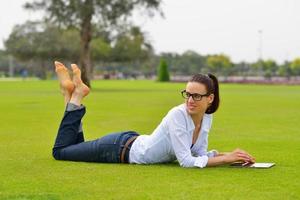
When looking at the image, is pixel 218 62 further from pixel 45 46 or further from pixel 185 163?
pixel 185 163

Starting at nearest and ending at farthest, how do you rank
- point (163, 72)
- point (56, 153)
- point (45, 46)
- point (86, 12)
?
point (56, 153)
point (86, 12)
point (163, 72)
point (45, 46)

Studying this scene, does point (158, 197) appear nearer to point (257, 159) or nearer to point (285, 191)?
point (285, 191)

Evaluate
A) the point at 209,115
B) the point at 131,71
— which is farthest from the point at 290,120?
the point at 131,71

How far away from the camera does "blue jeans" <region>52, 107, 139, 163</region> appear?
6.71 metres

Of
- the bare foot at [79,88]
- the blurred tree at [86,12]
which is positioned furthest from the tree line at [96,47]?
the bare foot at [79,88]

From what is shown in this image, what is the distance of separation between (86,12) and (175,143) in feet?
122

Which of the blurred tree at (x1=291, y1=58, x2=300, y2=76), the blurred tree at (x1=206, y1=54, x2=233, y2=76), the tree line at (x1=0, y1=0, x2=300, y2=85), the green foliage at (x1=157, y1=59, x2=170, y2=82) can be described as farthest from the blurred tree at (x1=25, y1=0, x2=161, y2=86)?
the blurred tree at (x1=206, y1=54, x2=233, y2=76)

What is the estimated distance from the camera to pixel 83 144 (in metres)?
6.85

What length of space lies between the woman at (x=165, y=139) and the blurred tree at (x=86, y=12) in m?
35.8

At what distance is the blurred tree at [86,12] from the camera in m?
42.9

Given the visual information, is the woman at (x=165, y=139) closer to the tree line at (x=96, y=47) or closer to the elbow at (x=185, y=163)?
the elbow at (x=185, y=163)

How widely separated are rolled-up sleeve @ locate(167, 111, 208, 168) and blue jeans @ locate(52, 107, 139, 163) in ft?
2.14

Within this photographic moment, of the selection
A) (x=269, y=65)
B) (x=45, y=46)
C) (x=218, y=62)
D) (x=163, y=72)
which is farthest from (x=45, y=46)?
(x=269, y=65)

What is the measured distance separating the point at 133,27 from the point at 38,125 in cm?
3284
